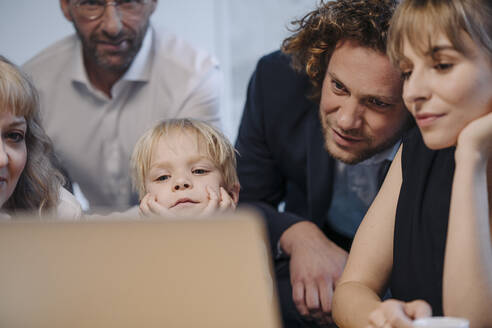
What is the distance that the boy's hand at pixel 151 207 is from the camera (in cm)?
127

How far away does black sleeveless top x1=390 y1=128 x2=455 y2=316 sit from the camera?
107 centimetres

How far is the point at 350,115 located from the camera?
4.75 feet

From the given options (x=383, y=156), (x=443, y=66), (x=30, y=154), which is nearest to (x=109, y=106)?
(x=30, y=154)

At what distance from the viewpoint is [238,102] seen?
3367mm

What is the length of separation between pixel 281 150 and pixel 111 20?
83cm

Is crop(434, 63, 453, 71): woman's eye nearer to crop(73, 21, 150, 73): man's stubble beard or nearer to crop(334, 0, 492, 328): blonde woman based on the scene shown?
crop(334, 0, 492, 328): blonde woman

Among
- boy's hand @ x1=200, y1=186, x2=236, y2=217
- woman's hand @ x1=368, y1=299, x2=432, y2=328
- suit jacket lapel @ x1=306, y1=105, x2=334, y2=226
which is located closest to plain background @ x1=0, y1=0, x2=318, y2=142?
suit jacket lapel @ x1=306, y1=105, x2=334, y2=226

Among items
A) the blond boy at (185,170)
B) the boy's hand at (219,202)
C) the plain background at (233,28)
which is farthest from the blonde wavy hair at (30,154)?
the plain background at (233,28)

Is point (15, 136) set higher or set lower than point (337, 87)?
lower

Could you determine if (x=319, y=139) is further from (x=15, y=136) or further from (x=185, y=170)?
(x=15, y=136)

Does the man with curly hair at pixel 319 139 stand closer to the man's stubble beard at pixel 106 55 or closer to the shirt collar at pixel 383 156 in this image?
→ the shirt collar at pixel 383 156

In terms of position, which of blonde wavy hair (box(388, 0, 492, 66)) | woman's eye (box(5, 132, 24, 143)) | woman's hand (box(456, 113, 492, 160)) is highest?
blonde wavy hair (box(388, 0, 492, 66))

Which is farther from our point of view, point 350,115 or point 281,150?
point 281,150

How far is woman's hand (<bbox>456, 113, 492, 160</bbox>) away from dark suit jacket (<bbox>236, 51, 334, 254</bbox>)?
769mm
